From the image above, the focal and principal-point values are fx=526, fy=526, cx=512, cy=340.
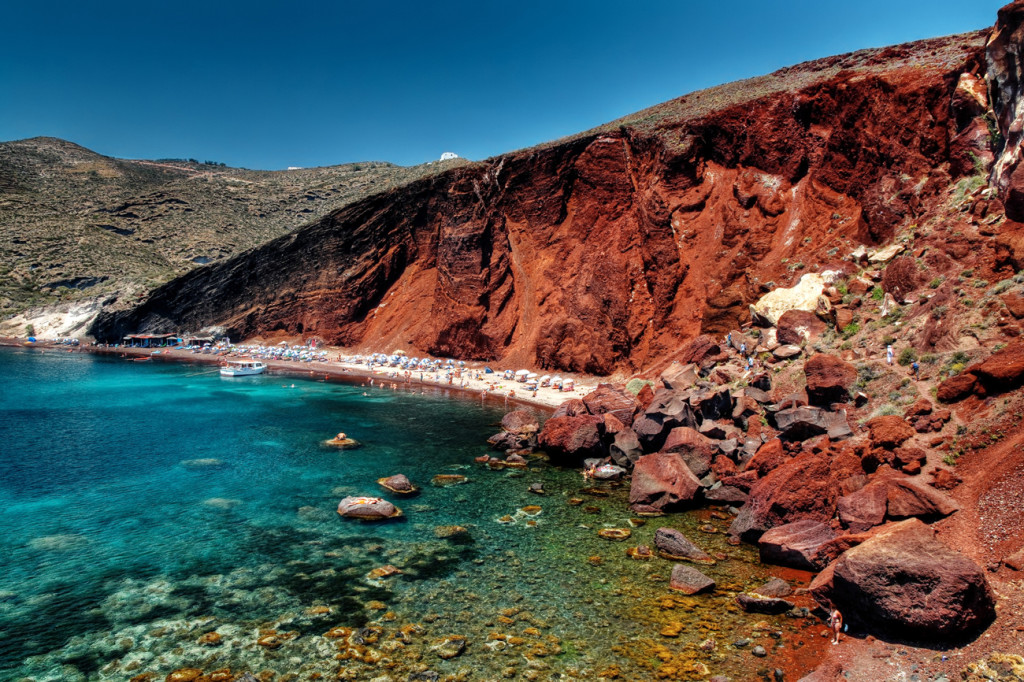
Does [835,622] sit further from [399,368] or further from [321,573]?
[399,368]

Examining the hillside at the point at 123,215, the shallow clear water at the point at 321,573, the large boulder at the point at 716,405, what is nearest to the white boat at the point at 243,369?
the hillside at the point at 123,215

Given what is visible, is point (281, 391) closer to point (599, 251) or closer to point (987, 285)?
point (599, 251)

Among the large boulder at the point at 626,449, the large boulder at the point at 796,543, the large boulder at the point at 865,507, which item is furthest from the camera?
the large boulder at the point at 626,449

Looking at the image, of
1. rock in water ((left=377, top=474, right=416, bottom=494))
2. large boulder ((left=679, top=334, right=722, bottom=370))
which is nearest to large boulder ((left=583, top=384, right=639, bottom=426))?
large boulder ((left=679, top=334, right=722, bottom=370))

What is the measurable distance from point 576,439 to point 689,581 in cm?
1293

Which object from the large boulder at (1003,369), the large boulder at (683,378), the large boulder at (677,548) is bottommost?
the large boulder at (677,548)

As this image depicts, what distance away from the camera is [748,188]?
42312 mm

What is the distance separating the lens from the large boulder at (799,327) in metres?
28.6

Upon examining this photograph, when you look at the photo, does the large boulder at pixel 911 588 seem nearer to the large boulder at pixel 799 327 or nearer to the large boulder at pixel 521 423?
the large boulder at pixel 799 327

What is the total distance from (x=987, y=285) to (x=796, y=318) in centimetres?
946

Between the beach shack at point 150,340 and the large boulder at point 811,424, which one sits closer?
the large boulder at point 811,424

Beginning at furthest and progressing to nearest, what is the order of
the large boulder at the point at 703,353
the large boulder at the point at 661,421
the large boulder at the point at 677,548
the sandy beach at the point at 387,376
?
the sandy beach at the point at 387,376 → the large boulder at the point at 703,353 → the large boulder at the point at 661,421 → the large boulder at the point at 677,548

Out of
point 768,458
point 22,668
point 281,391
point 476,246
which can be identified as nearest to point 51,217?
point 281,391

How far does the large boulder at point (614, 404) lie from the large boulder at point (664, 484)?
7.58 meters
